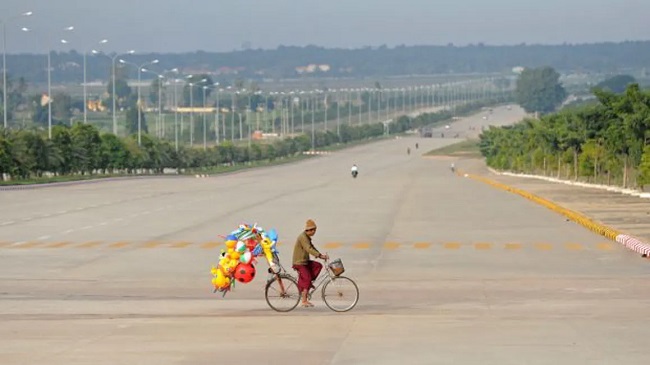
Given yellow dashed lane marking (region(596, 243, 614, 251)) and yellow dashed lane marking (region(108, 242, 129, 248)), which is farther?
yellow dashed lane marking (region(108, 242, 129, 248))

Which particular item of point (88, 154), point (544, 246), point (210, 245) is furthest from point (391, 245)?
point (88, 154)

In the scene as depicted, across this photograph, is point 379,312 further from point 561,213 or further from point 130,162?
point 130,162

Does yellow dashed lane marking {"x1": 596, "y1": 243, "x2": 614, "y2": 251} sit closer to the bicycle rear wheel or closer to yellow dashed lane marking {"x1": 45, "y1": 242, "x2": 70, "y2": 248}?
yellow dashed lane marking {"x1": 45, "y1": 242, "x2": 70, "y2": 248}

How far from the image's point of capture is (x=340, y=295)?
24625 millimetres

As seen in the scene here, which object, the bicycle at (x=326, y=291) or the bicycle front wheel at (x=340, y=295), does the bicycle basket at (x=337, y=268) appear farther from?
the bicycle front wheel at (x=340, y=295)

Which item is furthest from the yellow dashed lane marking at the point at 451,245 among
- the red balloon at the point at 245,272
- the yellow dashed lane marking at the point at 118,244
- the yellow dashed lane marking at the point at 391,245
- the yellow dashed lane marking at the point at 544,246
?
the red balloon at the point at 245,272

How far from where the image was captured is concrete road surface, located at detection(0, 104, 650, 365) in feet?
64.3

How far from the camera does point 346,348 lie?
1988cm

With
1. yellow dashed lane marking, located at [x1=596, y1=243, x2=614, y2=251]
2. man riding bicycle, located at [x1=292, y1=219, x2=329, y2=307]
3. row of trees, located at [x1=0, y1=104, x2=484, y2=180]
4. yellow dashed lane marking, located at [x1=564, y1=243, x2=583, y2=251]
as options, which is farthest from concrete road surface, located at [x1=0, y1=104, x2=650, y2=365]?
row of trees, located at [x1=0, y1=104, x2=484, y2=180]

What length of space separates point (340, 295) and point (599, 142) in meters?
54.8

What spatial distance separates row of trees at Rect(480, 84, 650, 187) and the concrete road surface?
948 cm

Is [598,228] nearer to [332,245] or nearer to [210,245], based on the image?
[332,245]

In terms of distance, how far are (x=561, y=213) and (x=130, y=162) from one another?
69903 millimetres

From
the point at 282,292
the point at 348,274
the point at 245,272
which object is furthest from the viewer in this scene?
the point at 348,274
